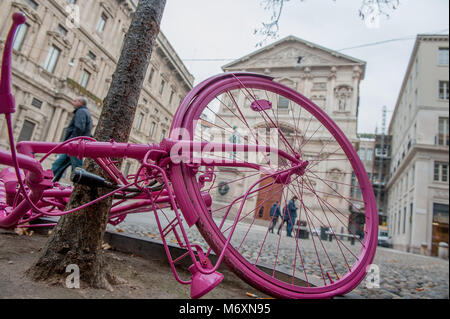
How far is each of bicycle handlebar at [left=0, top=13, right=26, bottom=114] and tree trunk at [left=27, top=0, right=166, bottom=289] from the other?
0.87 metres

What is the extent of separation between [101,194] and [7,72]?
95 centimetres

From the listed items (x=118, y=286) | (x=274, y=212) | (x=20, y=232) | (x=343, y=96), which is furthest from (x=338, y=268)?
(x=343, y=96)

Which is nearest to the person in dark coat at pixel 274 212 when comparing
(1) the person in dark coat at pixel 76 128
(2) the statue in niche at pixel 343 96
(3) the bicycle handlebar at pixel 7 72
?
(3) the bicycle handlebar at pixel 7 72

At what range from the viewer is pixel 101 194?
1469 mm

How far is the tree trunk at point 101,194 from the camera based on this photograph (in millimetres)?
1353

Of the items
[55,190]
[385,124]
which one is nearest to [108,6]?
[55,190]

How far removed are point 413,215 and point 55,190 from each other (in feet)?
70.2

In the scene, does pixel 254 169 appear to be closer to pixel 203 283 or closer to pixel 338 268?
pixel 203 283

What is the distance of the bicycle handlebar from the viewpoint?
1.97ft

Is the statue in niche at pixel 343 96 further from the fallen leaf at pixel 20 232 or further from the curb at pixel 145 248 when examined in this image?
the fallen leaf at pixel 20 232

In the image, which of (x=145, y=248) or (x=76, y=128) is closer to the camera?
(x=145, y=248)

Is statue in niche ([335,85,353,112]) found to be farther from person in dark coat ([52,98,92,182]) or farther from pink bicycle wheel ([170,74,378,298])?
pink bicycle wheel ([170,74,378,298])
